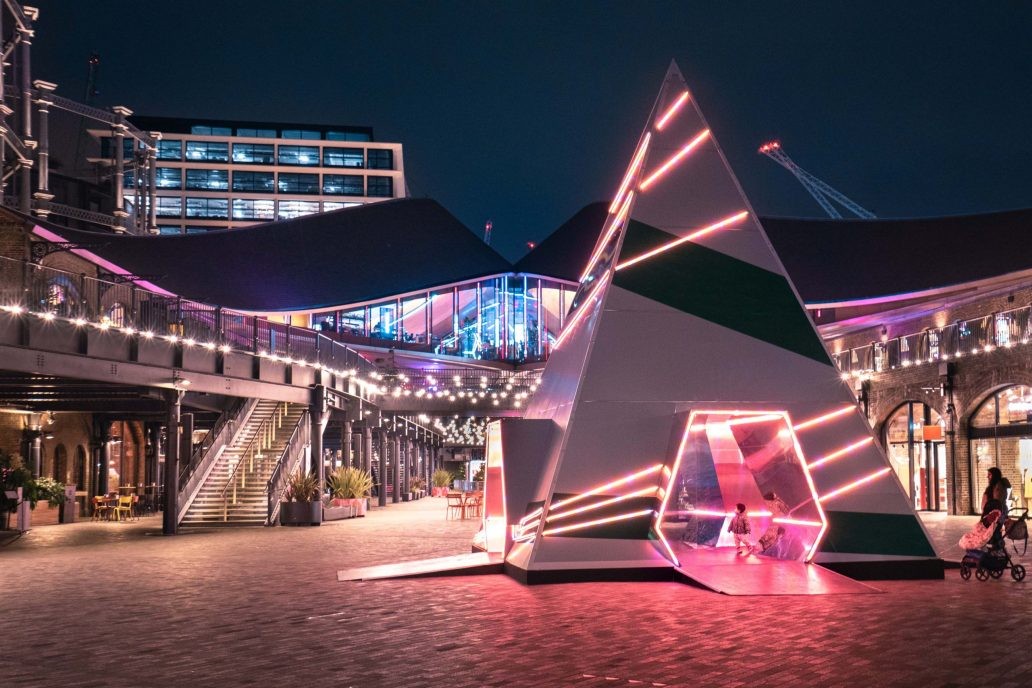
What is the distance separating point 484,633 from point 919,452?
26.4 meters

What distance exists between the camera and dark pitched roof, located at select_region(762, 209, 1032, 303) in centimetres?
4581

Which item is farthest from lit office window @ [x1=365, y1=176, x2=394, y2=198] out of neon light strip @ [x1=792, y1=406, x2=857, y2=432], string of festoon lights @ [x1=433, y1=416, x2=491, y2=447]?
neon light strip @ [x1=792, y1=406, x2=857, y2=432]

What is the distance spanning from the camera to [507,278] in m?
62.6

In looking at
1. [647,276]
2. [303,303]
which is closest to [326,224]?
[303,303]

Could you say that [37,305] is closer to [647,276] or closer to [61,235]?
[647,276]

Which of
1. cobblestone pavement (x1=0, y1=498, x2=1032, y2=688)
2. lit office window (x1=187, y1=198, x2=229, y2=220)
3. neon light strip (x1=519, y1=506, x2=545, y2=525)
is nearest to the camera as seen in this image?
cobblestone pavement (x1=0, y1=498, x2=1032, y2=688)

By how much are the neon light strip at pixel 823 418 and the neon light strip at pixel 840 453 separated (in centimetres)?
42

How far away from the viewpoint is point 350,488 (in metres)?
32.0

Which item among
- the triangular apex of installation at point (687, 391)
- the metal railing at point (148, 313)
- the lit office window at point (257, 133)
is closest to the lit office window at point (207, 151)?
the lit office window at point (257, 133)

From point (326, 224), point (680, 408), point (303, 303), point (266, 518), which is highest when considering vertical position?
point (326, 224)

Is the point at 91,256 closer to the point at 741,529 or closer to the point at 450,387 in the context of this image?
the point at 450,387

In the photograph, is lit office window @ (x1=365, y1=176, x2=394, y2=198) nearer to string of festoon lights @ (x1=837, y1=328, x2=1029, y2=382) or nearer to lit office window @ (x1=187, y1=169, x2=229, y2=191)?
lit office window @ (x1=187, y1=169, x2=229, y2=191)

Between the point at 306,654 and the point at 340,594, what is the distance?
393 cm

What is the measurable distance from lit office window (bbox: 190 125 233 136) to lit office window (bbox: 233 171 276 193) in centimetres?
457
